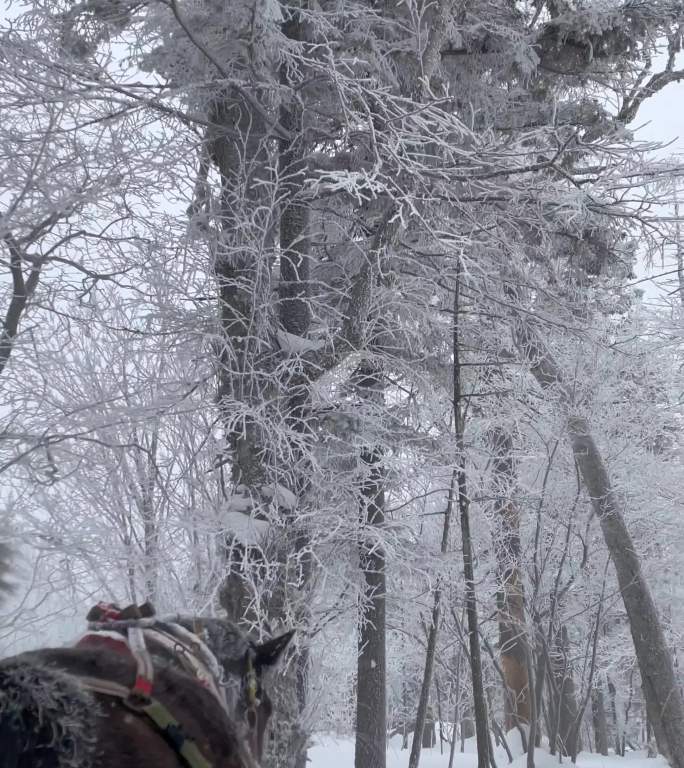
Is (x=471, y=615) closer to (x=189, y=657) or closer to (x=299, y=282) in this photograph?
(x=299, y=282)

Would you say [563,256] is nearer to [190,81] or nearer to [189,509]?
[190,81]

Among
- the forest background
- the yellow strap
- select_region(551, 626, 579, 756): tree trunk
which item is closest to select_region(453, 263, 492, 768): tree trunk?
the forest background

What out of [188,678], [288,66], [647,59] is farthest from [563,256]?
[188,678]

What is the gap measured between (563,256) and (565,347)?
5.16 ft

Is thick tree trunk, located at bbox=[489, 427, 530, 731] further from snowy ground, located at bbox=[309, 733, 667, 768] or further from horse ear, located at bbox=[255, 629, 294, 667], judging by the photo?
horse ear, located at bbox=[255, 629, 294, 667]

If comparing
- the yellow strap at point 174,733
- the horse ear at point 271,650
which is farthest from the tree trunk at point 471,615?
the yellow strap at point 174,733

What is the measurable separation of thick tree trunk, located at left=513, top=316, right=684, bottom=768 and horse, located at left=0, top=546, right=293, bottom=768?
294 inches

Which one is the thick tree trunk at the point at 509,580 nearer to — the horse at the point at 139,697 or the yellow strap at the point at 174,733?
the horse at the point at 139,697

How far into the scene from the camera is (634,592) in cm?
1087

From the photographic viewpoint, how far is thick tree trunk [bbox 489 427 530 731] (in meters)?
10.5

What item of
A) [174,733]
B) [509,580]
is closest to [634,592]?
[509,580]

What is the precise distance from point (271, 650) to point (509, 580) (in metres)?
11.6

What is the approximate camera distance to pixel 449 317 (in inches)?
345

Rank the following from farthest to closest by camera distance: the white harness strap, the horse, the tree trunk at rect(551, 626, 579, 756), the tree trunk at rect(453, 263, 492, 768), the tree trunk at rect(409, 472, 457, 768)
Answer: the tree trunk at rect(551, 626, 579, 756) → the tree trunk at rect(409, 472, 457, 768) → the tree trunk at rect(453, 263, 492, 768) → the white harness strap → the horse
